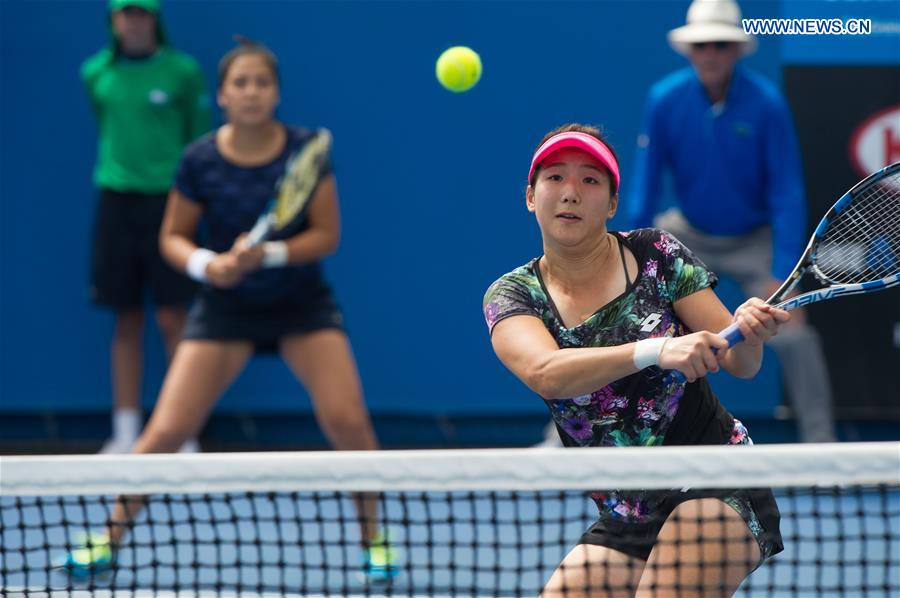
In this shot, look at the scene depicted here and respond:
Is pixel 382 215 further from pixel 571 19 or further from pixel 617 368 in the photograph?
pixel 617 368

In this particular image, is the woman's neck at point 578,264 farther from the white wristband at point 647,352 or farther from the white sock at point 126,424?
the white sock at point 126,424

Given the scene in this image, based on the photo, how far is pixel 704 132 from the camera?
17.1 feet

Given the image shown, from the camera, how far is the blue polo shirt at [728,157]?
Result: 5180 mm

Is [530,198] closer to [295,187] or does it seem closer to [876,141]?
[295,187]

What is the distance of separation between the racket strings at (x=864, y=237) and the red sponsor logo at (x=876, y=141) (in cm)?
288

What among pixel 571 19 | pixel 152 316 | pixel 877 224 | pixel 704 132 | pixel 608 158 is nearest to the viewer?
pixel 608 158

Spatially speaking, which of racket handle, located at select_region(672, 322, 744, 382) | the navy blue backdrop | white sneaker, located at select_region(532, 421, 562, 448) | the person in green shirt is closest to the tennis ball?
racket handle, located at select_region(672, 322, 744, 382)

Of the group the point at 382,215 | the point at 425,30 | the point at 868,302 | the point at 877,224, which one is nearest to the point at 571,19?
the point at 425,30

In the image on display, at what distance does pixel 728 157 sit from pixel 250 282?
169 centimetres

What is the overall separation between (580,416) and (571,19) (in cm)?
334

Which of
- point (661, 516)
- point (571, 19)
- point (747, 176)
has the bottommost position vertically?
point (661, 516)

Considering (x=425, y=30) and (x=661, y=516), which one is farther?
(x=425, y=30)
